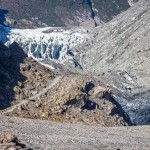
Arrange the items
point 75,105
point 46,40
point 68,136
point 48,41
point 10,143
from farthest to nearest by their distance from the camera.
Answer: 1. point 48,41
2. point 46,40
3. point 75,105
4. point 68,136
5. point 10,143

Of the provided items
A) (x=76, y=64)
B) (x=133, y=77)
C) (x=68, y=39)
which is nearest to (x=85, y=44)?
(x=68, y=39)

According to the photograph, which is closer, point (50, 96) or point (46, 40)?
point (50, 96)

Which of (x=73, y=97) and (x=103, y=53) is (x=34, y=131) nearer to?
(x=73, y=97)

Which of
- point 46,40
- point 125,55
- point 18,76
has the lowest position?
point 18,76

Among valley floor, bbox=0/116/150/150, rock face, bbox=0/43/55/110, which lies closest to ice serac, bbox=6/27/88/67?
rock face, bbox=0/43/55/110

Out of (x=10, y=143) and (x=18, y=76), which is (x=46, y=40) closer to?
(x=18, y=76)

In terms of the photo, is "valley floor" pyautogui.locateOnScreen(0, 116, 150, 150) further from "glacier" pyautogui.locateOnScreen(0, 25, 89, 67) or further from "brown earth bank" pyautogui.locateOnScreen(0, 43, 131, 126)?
"glacier" pyautogui.locateOnScreen(0, 25, 89, 67)

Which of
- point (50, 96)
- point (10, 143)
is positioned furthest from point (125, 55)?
point (10, 143)
